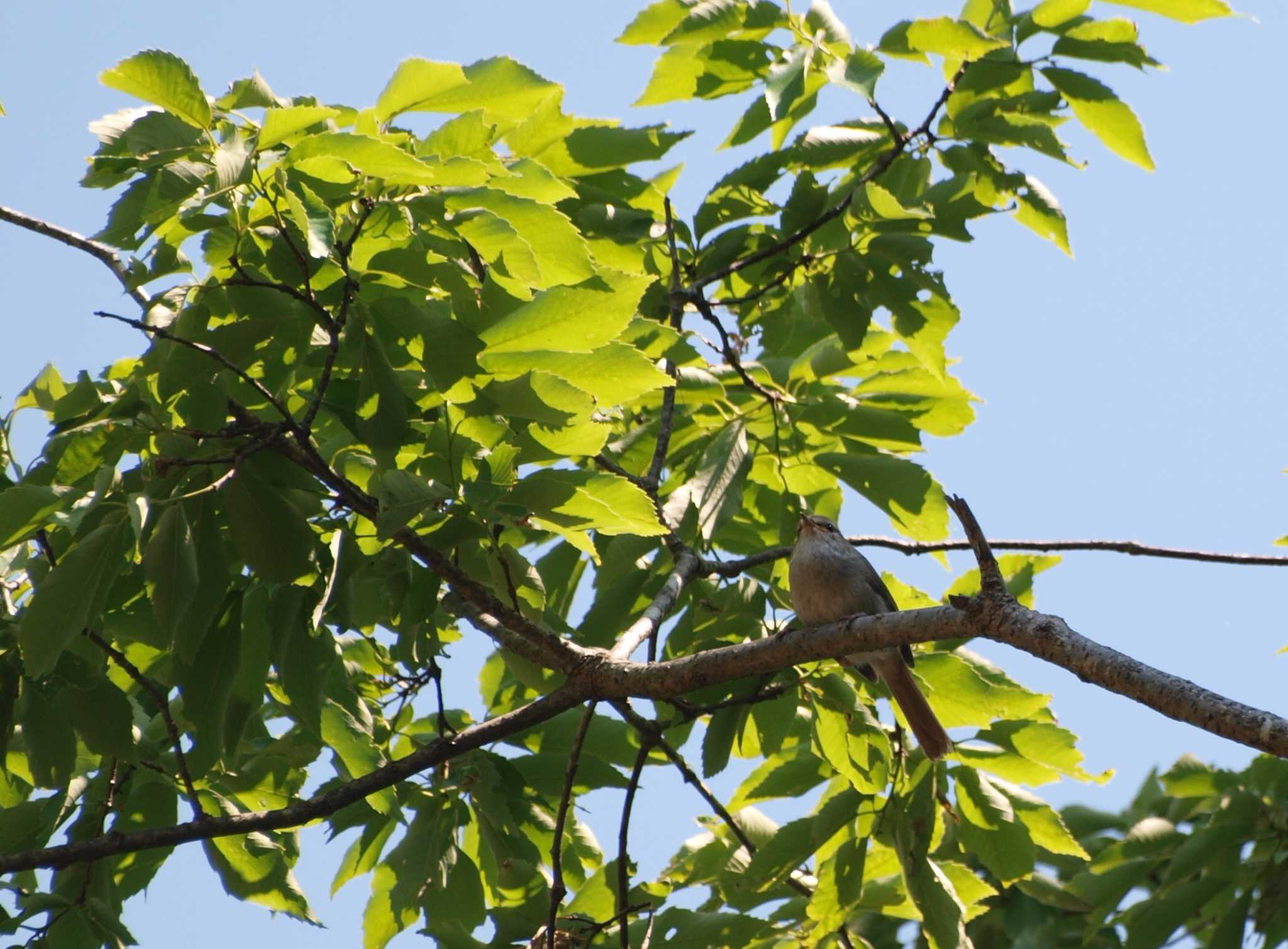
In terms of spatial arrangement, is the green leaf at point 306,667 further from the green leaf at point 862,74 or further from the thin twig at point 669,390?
the green leaf at point 862,74

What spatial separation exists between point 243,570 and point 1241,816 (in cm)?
379

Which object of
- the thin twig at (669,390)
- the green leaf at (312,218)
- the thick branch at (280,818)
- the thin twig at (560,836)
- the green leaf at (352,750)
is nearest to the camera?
the green leaf at (312,218)

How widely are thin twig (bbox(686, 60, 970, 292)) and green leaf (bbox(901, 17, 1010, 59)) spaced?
0.32 metres

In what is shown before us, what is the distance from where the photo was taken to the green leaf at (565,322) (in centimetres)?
291

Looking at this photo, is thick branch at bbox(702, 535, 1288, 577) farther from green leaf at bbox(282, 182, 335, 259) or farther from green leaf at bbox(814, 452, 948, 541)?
green leaf at bbox(282, 182, 335, 259)

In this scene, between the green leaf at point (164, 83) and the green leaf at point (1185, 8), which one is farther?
the green leaf at point (1185, 8)

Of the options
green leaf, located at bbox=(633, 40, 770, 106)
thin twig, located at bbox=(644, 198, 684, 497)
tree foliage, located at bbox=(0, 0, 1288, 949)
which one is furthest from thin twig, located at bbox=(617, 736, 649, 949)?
green leaf, located at bbox=(633, 40, 770, 106)

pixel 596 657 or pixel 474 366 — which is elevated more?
pixel 474 366

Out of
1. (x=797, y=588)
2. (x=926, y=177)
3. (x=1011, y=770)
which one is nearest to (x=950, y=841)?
(x=1011, y=770)

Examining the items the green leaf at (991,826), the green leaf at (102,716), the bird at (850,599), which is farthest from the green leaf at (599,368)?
the green leaf at (991,826)

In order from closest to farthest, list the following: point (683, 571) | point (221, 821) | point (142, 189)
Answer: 1. point (142, 189)
2. point (221, 821)
3. point (683, 571)

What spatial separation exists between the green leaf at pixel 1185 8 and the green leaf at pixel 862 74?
2.85ft

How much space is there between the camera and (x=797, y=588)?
4.73m

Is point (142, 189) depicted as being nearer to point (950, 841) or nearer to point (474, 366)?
point (474, 366)
